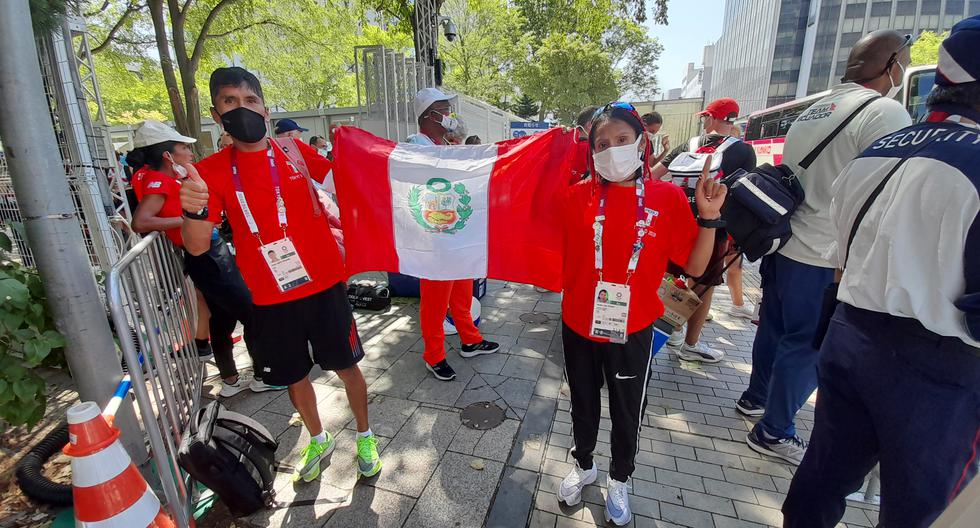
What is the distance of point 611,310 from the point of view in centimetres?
200

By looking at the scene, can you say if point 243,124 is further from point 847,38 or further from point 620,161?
point 847,38

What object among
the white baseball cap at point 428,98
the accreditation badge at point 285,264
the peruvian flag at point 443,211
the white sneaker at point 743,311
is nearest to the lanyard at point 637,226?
the peruvian flag at point 443,211

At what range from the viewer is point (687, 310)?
3.51 metres

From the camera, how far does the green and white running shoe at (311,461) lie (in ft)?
8.50

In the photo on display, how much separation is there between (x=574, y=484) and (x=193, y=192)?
2.49 metres

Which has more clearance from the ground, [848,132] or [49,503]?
[848,132]

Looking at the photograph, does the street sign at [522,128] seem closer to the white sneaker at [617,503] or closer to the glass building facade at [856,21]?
the white sneaker at [617,503]

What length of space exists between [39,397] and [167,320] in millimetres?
712

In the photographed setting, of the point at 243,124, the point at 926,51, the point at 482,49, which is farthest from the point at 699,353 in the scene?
the point at 926,51

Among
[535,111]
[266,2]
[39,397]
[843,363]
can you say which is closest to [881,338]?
[843,363]

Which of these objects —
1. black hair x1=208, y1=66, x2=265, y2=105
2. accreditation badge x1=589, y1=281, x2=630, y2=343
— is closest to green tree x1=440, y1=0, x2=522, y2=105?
black hair x1=208, y1=66, x2=265, y2=105

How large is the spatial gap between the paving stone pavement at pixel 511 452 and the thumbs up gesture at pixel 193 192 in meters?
1.72

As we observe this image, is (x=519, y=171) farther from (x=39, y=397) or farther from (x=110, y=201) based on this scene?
(x=110, y=201)

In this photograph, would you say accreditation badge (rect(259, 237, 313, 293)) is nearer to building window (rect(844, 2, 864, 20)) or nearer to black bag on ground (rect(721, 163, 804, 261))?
black bag on ground (rect(721, 163, 804, 261))
